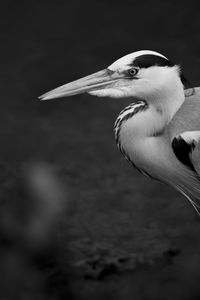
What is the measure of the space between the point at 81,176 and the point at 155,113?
1.41 m

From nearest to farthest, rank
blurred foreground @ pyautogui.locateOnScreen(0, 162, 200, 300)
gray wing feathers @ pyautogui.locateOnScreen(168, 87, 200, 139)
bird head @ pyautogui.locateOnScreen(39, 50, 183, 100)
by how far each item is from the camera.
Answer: bird head @ pyautogui.locateOnScreen(39, 50, 183, 100), gray wing feathers @ pyautogui.locateOnScreen(168, 87, 200, 139), blurred foreground @ pyautogui.locateOnScreen(0, 162, 200, 300)

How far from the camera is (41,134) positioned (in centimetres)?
452

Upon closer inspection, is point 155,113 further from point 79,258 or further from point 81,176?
point 81,176

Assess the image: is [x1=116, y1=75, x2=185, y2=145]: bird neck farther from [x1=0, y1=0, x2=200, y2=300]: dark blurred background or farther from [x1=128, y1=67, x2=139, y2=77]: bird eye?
[x1=0, y1=0, x2=200, y2=300]: dark blurred background

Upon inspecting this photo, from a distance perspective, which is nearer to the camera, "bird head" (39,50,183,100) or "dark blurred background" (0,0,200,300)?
"bird head" (39,50,183,100)

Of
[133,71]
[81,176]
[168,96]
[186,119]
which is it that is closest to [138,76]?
[133,71]

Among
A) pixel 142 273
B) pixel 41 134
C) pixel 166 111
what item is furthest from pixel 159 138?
pixel 41 134

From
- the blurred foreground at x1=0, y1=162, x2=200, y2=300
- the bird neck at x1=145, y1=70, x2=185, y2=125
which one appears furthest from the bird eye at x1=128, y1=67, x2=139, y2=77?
the blurred foreground at x1=0, y1=162, x2=200, y2=300

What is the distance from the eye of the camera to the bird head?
277 cm

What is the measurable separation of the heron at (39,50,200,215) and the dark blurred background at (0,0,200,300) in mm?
587

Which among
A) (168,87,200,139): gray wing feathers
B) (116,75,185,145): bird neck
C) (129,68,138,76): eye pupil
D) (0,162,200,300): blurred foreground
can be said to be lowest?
(0,162,200,300): blurred foreground

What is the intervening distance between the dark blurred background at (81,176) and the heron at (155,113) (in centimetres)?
59

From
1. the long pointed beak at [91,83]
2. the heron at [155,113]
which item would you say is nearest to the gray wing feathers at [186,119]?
the heron at [155,113]

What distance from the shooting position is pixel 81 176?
4.24m
